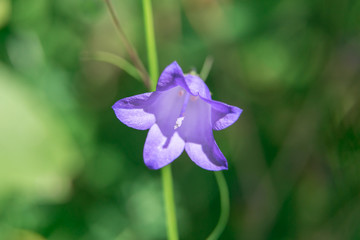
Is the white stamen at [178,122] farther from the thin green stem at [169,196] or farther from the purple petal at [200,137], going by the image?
the thin green stem at [169,196]

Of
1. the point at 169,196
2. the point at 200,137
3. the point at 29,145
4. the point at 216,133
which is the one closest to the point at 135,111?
the point at 200,137

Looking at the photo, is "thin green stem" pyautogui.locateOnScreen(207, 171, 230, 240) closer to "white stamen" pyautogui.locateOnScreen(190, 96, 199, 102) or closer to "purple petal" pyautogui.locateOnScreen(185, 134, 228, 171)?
"white stamen" pyautogui.locateOnScreen(190, 96, 199, 102)

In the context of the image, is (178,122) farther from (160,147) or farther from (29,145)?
(29,145)

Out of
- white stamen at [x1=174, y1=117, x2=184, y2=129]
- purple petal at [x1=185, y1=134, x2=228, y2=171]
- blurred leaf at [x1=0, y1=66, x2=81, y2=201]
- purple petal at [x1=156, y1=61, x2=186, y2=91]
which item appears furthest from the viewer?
blurred leaf at [x1=0, y1=66, x2=81, y2=201]

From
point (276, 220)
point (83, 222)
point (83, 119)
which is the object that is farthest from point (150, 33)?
point (276, 220)

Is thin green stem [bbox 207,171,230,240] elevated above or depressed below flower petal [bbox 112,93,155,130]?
below

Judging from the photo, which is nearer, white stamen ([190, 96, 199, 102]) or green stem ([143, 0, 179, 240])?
green stem ([143, 0, 179, 240])

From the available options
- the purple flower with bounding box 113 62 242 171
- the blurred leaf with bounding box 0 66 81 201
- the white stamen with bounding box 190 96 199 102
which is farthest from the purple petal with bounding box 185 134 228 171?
the blurred leaf with bounding box 0 66 81 201
